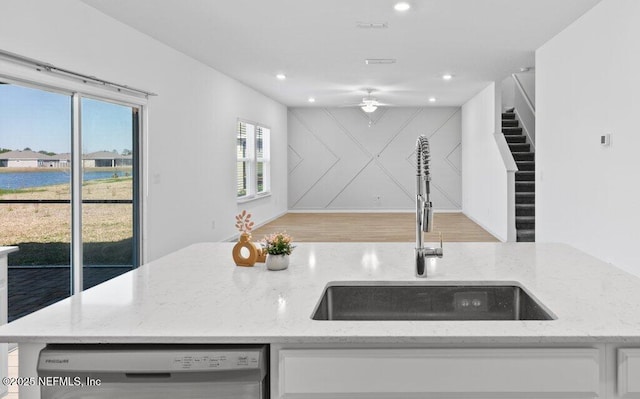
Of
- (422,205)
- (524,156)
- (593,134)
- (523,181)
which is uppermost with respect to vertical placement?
(524,156)

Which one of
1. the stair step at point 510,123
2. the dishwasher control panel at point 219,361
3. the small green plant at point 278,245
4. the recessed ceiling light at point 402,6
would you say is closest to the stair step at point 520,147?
the stair step at point 510,123

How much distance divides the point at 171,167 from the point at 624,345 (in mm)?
5166

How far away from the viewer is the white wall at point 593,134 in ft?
11.8

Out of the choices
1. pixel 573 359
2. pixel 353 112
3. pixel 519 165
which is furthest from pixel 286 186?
pixel 573 359

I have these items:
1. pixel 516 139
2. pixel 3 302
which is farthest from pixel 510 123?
pixel 3 302

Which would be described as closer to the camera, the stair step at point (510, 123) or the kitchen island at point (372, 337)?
the kitchen island at point (372, 337)

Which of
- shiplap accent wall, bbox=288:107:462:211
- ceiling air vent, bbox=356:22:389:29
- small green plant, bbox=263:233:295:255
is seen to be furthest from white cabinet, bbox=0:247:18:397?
shiplap accent wall, bbox=288:107:462:211

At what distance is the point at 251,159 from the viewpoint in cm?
905

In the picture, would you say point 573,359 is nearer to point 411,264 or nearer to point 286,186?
point 411,264

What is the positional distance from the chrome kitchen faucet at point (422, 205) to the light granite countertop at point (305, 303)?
76mm

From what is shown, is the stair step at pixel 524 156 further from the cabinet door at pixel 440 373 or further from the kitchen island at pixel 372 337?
the cabinet door at pixel 440 373

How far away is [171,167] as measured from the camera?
5625 mm

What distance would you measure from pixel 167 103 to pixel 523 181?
5647 millimetres

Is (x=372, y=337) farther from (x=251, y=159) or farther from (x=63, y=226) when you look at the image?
(x=251, y=159)
